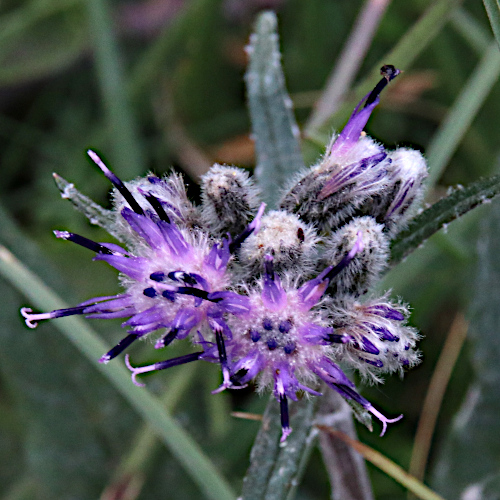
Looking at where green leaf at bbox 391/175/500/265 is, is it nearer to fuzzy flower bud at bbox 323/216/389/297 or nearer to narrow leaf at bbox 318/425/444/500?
fuzzy flower bud at bbox 323/216/389/297

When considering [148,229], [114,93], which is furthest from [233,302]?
[114,93]

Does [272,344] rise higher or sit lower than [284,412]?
higher

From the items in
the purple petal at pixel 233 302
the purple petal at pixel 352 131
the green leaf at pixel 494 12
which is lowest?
the purple petal at pixel 233 302

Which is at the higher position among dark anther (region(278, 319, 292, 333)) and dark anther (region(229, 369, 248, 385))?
dark anther (region(278, 319, 292, 333))

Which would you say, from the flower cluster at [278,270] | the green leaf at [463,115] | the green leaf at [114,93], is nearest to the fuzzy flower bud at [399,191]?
the flower cluster at [278,270]

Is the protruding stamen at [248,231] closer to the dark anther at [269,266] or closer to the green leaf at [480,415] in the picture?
the dark anther at [269,266]

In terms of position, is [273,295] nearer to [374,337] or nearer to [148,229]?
[374,337]

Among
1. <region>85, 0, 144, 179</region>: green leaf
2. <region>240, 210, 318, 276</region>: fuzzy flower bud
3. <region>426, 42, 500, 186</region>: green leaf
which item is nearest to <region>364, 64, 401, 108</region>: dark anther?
<region>240, 210, 318, 276</region>: fuzzy flower bud
